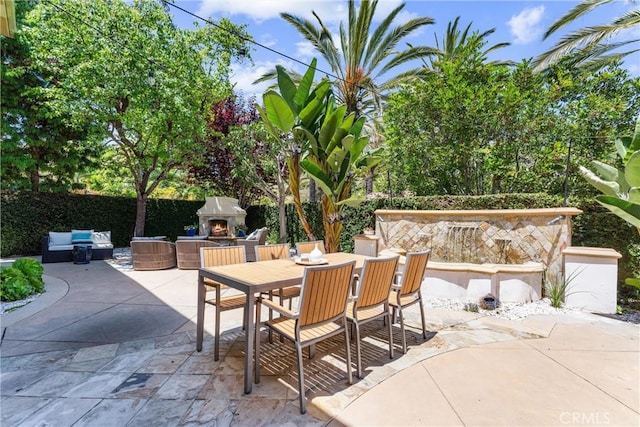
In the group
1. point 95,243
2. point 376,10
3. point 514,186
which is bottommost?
point 95,243

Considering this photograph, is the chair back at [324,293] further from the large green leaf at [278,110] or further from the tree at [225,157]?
the tree at [225,157]

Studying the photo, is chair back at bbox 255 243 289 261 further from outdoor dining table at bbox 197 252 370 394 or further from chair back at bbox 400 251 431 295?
chair back at bbox 400 251 431 295

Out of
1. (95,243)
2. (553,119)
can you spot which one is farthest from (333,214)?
(95,243)

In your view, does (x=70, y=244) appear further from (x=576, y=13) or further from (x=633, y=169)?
(x=576, y=13)

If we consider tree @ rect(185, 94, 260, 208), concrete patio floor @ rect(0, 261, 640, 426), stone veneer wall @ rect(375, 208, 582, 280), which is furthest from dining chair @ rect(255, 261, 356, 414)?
tree @ rect(185, 94, 260, 208)

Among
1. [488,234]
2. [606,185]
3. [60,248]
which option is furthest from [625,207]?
[60,248]

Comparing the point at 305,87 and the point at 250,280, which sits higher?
the point at 305,87

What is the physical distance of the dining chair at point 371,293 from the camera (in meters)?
2.91

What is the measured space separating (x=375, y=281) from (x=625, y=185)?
290 cm

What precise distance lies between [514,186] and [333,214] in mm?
4489

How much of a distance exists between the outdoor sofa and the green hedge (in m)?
1.39

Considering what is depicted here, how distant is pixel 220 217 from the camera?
40.6 feet

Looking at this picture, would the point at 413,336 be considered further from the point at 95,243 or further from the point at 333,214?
the point at 95,243

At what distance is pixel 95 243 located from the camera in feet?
30.1
